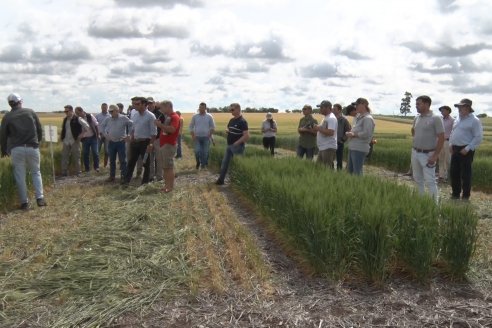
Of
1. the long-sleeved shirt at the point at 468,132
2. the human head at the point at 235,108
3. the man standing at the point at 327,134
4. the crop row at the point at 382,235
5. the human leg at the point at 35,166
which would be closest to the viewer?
the crop row at the point at 382,235

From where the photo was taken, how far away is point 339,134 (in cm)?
1064

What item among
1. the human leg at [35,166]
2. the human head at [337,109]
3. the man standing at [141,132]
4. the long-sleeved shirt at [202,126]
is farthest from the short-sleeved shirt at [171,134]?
the long-sleeved shirt at [202,126]

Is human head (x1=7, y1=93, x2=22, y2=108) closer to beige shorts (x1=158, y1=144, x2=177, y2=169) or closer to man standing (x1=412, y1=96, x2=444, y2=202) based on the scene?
beige shorts (x1=158, y1=144, x2=177, y2=169)

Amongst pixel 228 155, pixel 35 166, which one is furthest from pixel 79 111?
pixel 35 166

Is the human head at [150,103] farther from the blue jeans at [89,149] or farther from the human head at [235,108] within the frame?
the blue jeans at [89,149]

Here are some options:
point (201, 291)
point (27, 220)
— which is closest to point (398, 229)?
point (201, 291)

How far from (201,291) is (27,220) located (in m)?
4.02

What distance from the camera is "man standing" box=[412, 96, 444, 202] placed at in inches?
273

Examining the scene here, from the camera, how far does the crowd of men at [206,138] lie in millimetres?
7289

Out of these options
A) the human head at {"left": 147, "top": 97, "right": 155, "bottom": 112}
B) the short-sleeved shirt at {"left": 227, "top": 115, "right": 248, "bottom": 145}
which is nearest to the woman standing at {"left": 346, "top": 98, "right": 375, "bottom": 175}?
the short-sleeved shirt at {"left": 227, "top": 115, "right": 248, "bottom": 145}

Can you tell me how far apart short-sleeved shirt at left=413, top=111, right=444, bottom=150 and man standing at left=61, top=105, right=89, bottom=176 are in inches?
327

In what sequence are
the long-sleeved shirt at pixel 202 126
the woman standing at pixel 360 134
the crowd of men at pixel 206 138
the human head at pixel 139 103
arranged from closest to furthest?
the crowd of men at pixel 206 138
the woman standing at pixel 360 134
the human head at pixel 139 103
the long-sleeved shirt at pixel 202 126

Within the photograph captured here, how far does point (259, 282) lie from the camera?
4379 mm

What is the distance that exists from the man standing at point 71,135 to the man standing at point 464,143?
28.1 ft
